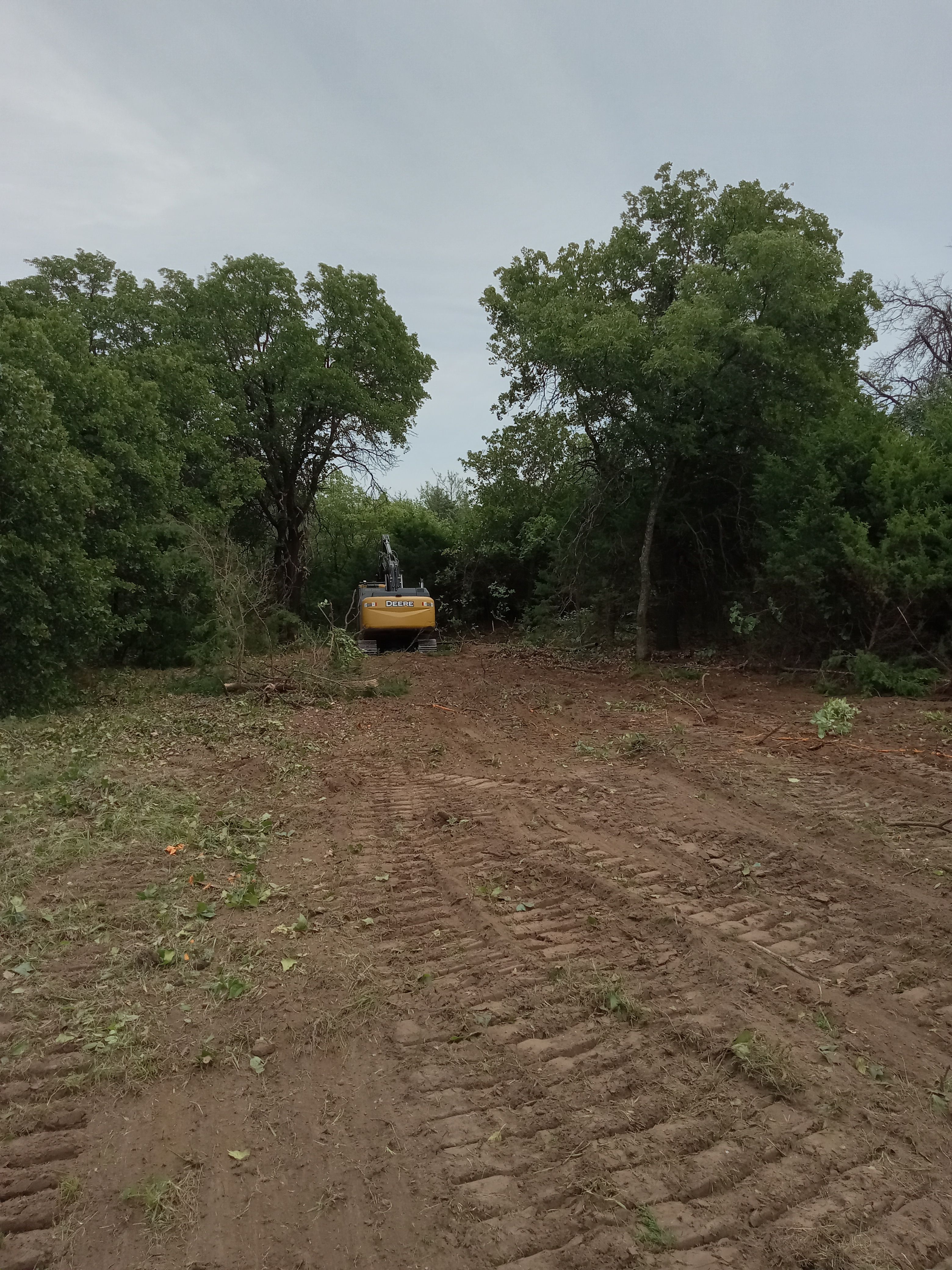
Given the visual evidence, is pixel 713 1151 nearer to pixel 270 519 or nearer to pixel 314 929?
pixel 314 929

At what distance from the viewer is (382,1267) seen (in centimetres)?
208

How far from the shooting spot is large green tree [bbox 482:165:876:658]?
11.5 m

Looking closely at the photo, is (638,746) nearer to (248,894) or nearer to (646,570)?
(248,894)

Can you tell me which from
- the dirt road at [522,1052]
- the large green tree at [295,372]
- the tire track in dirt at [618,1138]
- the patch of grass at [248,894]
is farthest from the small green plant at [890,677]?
the large green tree at [295,372]

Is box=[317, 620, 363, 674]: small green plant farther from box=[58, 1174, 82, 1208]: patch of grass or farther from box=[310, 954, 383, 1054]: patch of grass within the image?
box=[58, 1174, 82, 1208]: patch of grass

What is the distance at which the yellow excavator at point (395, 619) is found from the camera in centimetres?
1747

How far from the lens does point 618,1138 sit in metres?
2.48

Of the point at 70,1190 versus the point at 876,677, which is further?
the point at 876,677

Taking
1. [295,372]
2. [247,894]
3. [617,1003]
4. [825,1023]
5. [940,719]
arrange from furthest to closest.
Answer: [295,372] < [940,719] < [247,894] < [617,1003] < [825,1023]

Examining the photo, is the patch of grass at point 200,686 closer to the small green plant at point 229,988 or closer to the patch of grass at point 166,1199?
the small green plant at point 229,988

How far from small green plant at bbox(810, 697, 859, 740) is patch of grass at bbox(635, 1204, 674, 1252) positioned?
21.5 feet

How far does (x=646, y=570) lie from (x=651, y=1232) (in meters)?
12.5

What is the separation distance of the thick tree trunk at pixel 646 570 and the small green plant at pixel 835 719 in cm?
535

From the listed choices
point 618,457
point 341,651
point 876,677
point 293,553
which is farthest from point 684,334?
point 293,553
